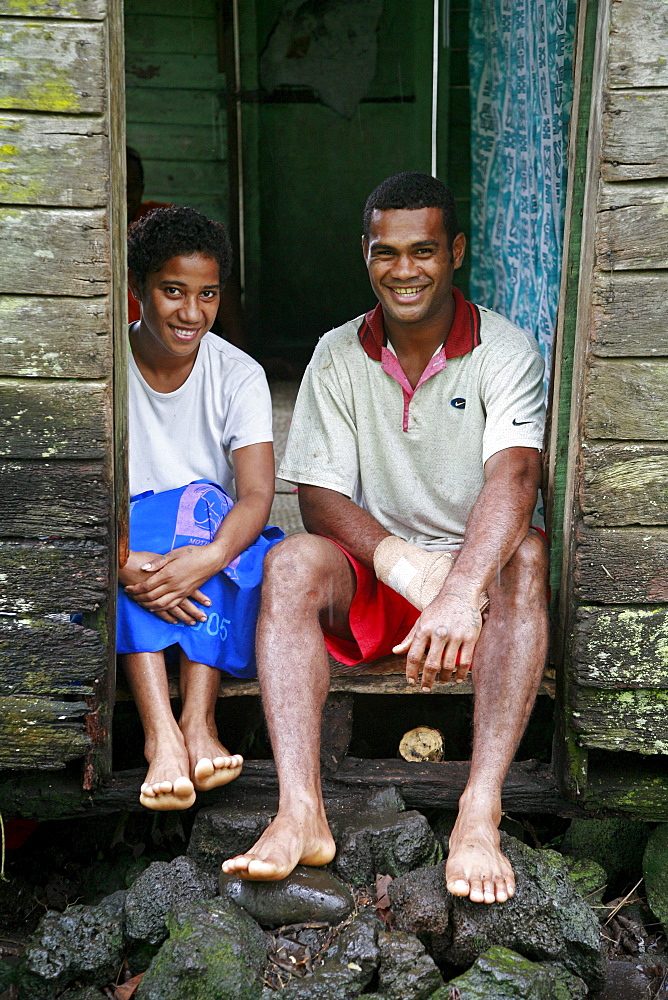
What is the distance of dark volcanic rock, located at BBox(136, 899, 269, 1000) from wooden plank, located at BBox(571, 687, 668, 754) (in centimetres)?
104

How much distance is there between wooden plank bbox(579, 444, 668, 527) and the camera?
2.57m

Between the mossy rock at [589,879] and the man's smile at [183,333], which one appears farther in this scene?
the man's smile at [183,333]

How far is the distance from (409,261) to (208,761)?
1560 millimetres

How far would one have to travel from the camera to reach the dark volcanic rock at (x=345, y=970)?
2.27 metres

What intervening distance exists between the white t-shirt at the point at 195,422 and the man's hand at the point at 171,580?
0.33m

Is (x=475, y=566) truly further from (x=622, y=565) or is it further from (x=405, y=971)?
(x=405, y=971)

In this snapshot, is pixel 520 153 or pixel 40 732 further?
pixel 520 153

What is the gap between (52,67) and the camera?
2.32 m

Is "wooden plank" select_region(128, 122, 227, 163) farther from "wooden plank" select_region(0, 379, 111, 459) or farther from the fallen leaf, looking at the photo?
the fallen leaf

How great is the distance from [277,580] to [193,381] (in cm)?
77

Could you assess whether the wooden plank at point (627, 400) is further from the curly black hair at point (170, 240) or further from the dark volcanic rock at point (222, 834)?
the dark volcanic rock at point (222, 834)

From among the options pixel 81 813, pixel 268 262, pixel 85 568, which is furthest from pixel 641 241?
pixel 268 262

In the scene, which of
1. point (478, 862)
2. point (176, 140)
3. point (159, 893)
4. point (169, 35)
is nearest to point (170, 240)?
point (159, 893)

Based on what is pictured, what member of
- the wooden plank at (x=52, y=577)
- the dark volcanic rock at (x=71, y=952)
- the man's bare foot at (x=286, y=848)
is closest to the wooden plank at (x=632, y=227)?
the wooden plank at (x=52, y=577)
